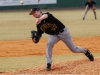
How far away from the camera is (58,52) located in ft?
40.5

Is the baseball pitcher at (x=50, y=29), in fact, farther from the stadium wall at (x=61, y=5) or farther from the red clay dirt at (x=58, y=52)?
the stadium wall at (x=61, y=5)

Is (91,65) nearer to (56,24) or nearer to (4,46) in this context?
(56,24)

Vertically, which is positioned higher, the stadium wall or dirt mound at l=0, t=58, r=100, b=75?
dirt mound at l=0, t=58, r=100, b=75

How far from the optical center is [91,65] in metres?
8.20

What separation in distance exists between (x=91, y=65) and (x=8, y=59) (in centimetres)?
371

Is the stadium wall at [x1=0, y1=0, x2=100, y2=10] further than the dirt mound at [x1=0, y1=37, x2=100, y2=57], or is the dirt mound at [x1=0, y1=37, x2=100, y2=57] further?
the stadium wall at [x1=0, y1=0, x2=100, y2=10]

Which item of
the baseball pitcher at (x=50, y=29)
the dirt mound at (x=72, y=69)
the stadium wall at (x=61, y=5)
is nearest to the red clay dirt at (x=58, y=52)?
the dirt mound at (x=72, y=69)

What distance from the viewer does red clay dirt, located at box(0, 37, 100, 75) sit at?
795cm

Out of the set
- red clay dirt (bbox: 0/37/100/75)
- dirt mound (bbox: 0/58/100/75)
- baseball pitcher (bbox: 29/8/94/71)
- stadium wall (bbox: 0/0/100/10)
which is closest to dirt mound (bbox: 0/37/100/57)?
red clay dirt (bbox: 0/37/100/75)

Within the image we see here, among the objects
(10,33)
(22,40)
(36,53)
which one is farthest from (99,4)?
(36,53)

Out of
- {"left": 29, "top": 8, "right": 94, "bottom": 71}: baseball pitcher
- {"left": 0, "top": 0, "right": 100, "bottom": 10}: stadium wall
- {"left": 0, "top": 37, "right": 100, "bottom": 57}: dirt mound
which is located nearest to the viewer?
{"left": 29, "top": 8, "right": 94, "bottom": 71}: baseball pitcher

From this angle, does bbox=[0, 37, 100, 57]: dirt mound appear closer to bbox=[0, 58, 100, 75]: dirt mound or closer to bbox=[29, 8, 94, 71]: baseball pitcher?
bbox=[0, 58, 100, 75]: dirt mound

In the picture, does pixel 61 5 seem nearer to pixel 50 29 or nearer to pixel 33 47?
pixel 33 47

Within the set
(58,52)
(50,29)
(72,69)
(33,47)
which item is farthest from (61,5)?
(72,69)
